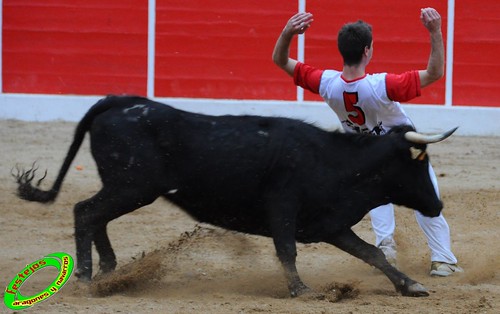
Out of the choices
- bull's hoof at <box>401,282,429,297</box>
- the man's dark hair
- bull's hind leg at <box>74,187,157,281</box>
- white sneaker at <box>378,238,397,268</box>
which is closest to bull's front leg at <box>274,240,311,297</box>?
bull's hoof at <box>401,282,429,297</box>

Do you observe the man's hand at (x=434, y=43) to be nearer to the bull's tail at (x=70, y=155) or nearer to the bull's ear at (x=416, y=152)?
the bull's ear at (x=416, y=152)

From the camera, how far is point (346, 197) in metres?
5.12

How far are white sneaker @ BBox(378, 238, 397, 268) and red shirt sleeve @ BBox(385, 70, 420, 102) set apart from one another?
93 cm

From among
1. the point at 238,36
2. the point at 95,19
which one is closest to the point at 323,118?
the point at 238,36

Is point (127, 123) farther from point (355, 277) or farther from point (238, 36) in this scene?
point (238, 36)

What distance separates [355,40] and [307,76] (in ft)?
1.38

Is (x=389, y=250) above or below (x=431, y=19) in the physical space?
below

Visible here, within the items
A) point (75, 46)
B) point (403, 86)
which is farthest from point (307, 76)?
point (75, 46)

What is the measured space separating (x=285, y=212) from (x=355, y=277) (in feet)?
2.68

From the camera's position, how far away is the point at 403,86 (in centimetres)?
514

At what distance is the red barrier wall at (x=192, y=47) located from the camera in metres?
10.4

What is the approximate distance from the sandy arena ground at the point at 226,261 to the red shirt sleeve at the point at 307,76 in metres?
0.99

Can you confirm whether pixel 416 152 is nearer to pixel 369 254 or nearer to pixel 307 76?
pixel 369 254

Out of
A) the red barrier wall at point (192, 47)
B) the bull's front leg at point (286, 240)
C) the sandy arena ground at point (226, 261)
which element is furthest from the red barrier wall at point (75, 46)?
the bull's front leg at point (286, 240)
